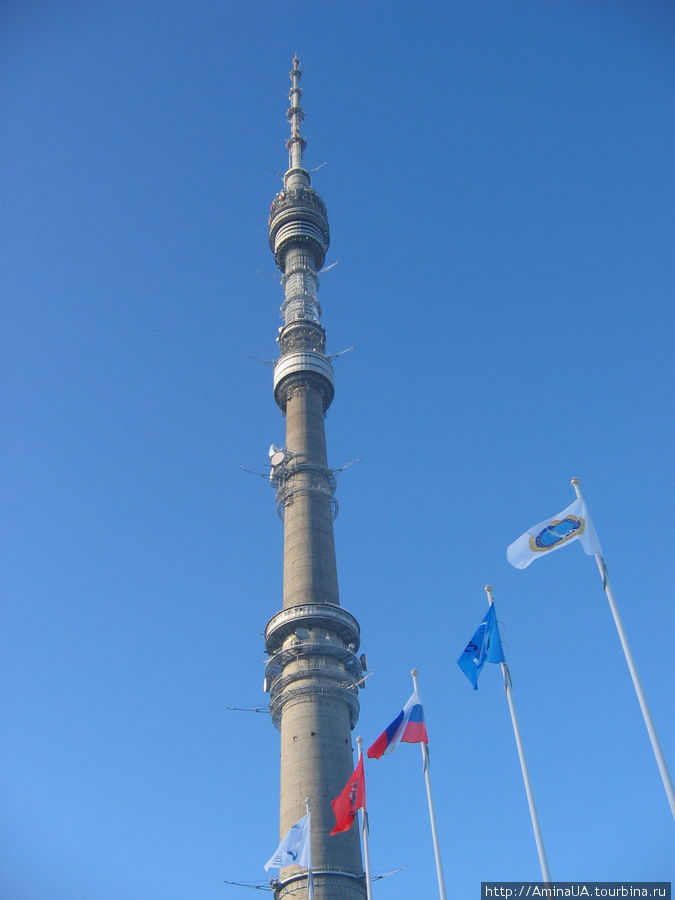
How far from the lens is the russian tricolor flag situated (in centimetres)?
3534

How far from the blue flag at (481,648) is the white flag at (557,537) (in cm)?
316

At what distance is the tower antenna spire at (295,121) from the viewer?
111 m

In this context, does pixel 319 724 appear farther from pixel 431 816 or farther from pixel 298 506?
pixel 431 816

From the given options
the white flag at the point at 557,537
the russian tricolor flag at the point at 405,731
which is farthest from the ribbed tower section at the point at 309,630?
the white flag at the point at 557,537

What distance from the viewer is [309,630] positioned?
66938 mm

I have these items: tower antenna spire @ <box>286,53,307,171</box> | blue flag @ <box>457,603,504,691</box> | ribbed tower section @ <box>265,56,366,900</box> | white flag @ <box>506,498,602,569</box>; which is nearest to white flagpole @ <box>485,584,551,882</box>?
blue flag @ <box>457,603,504,691</box>

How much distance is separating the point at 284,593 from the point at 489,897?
3806 centimetres

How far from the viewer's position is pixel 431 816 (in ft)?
109

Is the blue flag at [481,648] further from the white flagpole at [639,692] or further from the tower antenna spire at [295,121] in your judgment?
the tower antenna spire at [295,121]

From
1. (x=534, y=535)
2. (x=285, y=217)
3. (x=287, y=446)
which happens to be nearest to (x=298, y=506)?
(x=287, y=446)

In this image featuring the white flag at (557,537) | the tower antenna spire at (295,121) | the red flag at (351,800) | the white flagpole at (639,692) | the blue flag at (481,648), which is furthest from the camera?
the tower antenna spire at (295,121)

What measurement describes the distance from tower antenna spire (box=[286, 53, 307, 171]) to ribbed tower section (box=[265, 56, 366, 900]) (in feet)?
56.8

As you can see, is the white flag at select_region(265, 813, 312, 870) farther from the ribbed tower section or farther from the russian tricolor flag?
the ribbed tower section

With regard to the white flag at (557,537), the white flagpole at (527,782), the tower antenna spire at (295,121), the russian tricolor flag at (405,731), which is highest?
the tower antenna spire at (295,121)
